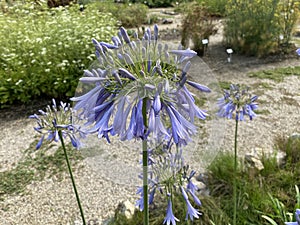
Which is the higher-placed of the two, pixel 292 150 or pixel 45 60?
pixel 45 60

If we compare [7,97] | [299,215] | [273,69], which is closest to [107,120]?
[299,215]

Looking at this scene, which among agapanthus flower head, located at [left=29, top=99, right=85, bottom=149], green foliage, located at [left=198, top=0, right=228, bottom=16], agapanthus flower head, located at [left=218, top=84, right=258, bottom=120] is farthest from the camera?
green foliage, located at [left=198, top=0, right=228, bottom=16]

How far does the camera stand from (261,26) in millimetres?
8320

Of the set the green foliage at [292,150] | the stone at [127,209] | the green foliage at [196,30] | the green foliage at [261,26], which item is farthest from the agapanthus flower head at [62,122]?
the green foliage at [261,26]

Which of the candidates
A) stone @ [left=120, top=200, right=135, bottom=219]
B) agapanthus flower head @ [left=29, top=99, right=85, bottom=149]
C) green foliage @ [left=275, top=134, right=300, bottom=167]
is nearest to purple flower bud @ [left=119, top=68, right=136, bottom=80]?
agapanthus flower head @ [left=29, top=99, right=85, bottom=149]

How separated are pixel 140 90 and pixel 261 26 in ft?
26.2

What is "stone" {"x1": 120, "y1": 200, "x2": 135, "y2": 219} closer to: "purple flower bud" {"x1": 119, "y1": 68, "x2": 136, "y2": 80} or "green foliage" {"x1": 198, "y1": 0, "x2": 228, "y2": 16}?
"purple flower bud" {"x1": 119, "y1": 68, "x2": 136, "y2": 80}

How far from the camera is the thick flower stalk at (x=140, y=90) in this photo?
106 cm

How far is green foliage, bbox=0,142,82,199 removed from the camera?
13.5ft

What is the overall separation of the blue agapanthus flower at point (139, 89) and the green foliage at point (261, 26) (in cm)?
776

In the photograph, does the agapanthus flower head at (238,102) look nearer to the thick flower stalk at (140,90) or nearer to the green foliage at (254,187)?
the green foliage at (254,187)

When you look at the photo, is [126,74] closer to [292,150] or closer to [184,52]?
[184,52]

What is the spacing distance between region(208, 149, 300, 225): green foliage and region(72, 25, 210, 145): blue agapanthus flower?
76.8 inches

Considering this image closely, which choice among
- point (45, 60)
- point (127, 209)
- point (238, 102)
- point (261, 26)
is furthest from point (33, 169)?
point (261, 26)
